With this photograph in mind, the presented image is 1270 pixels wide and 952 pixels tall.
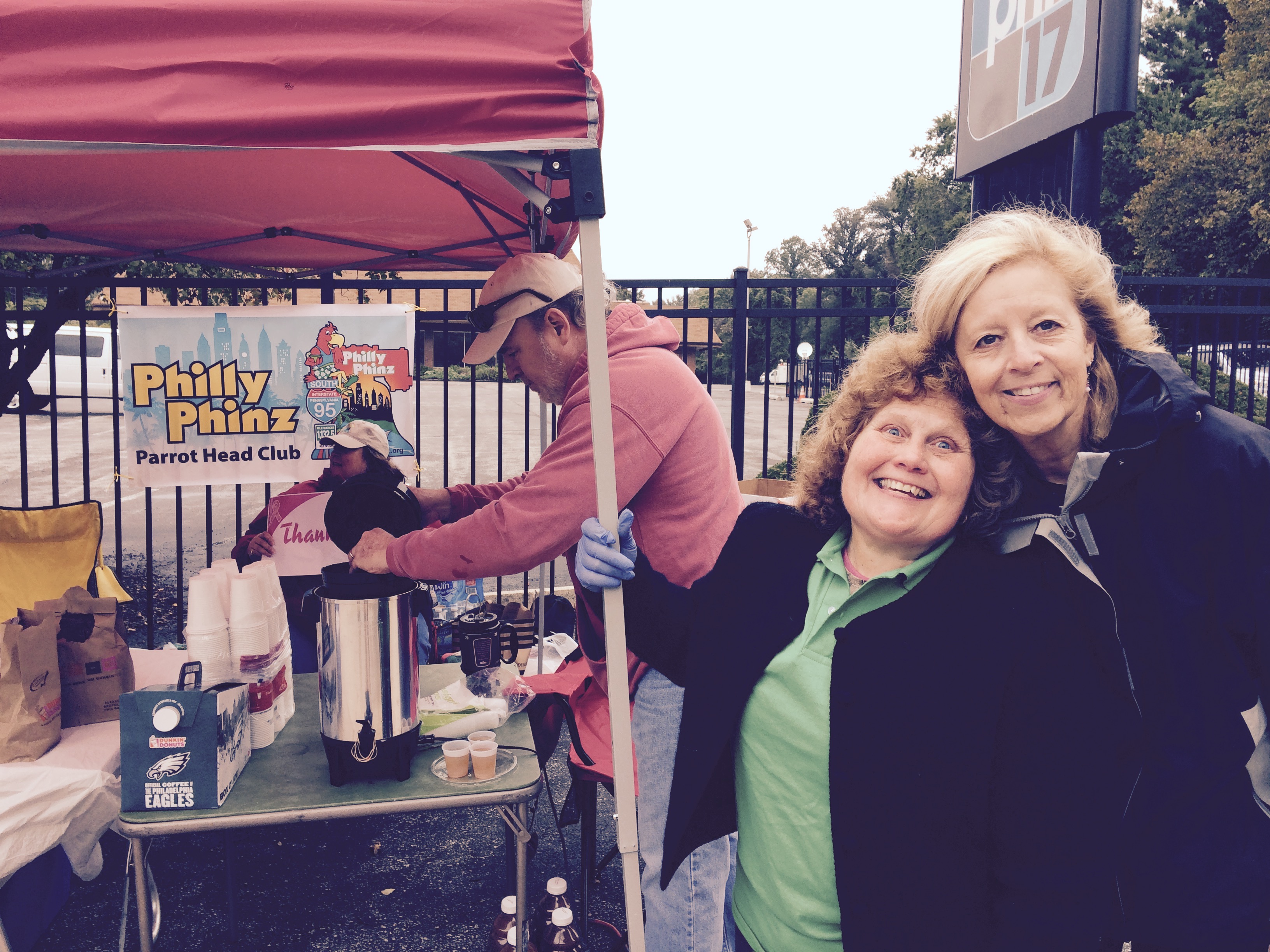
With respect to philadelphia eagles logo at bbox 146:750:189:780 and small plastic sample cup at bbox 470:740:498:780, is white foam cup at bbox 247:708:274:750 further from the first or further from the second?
small plastic sample cup at bbox 470:740:498:780

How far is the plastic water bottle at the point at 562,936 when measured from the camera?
91.9 inches

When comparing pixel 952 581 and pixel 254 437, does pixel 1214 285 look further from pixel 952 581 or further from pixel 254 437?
pixel 254 437

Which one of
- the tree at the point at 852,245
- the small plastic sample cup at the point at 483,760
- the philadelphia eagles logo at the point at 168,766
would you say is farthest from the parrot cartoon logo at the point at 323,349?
the tree at the point at 852,245

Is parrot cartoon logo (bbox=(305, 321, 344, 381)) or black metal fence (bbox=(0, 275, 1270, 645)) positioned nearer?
parrot cartoon logo (bbox=(305, 321, 344, 381))

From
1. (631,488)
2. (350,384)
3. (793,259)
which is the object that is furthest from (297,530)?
(793,259)

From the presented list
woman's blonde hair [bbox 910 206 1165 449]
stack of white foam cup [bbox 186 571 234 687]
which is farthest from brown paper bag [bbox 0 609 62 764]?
woman's blonde hair [bbox 910 206 1165 449]

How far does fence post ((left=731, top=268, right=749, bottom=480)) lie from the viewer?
509cm

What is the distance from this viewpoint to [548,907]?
2537 millimetres

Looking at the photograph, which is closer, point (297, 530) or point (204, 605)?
point (204, 605)

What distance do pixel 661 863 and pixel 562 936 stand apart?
0.65 m

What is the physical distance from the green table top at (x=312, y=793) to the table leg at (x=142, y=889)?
0.09 meters

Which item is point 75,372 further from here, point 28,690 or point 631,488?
point 631,488

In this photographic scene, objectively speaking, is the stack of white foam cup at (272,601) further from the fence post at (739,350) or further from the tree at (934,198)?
the tree at (934,198)

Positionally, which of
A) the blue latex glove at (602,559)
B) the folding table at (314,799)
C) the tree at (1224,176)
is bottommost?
the folding table at (314,799)
